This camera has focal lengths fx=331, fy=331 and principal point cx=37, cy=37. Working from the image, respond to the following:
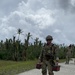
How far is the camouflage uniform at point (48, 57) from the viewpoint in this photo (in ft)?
38.4

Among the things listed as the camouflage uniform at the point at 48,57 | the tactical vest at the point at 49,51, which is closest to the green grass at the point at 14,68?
the camouflage uniform at the point at 48,57

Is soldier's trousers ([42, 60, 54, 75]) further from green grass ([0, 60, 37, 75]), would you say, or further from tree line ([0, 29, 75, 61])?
Result: tree line ([0, 29, 75, 61])

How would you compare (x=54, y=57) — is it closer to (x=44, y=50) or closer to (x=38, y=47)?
(x=44, y=50)

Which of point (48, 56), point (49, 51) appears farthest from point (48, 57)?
point (49, 51)

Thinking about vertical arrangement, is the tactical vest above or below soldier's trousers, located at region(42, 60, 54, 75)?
above

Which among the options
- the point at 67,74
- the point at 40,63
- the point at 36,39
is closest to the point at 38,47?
the point at 36,39

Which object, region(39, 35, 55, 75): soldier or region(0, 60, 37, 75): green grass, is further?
region(0, 60, 37, 75): green grass

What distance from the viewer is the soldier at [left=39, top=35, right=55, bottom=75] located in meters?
11.7

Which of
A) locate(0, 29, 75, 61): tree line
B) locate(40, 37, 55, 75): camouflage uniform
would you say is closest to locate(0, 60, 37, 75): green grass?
locate(40, 37, 55, 75): camouflage uniform

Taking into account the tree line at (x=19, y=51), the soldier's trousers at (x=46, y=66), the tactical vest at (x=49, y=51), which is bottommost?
the soldier's trousers at (x=46, y=66)

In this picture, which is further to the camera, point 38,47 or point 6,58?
point 38,47

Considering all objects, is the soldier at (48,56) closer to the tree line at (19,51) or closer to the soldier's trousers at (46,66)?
the soldier's trousers at (46,66)

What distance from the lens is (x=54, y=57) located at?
38.5 feet

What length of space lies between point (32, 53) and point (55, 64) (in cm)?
4831
